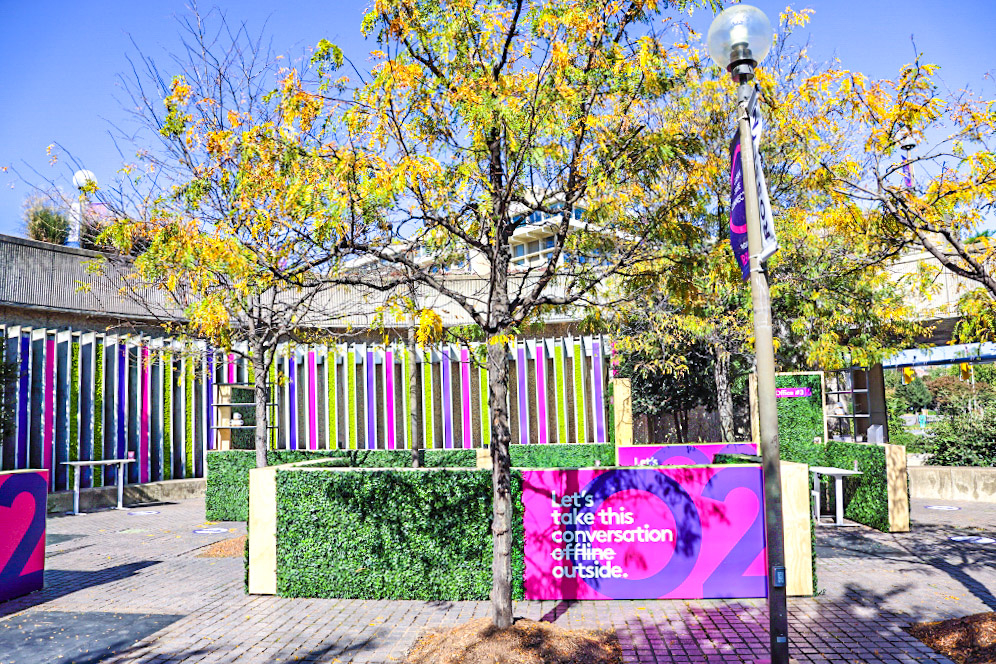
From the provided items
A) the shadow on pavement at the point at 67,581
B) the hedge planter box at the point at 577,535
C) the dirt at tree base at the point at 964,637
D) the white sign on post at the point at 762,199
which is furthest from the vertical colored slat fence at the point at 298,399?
the white sign on post at the point at 762,199

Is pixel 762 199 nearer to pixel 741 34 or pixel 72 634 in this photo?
pixel 741 34

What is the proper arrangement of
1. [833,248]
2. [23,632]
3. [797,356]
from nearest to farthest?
[23,632]
[833,248]
[797,356]

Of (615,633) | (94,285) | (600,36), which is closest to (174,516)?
(94,285)

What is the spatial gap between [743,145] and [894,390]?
5248cm

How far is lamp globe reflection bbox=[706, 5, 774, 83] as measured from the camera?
5301mm

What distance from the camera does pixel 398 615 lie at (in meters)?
7.68

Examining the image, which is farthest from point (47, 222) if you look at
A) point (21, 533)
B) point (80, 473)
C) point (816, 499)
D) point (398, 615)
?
point (816, 499)

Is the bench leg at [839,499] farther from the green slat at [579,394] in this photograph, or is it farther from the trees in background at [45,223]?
the trees in background at [45,223]

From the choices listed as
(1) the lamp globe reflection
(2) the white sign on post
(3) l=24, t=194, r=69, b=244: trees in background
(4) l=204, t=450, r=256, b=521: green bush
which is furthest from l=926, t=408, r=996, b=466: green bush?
(3) l=24, t=194, r=69, b=244: trees in background

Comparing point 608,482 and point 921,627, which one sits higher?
point 608,482

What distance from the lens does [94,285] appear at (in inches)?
736

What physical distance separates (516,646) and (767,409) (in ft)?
9.89

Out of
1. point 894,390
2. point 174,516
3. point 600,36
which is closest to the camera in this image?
point 600,36

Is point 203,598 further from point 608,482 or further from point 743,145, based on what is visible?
point 743,145
